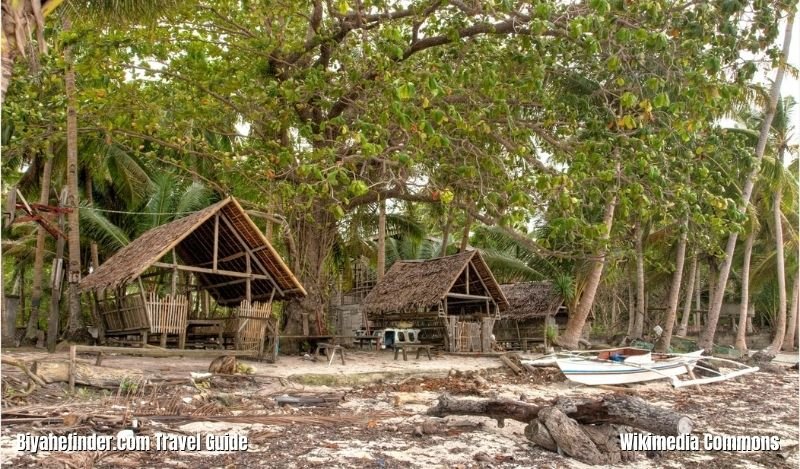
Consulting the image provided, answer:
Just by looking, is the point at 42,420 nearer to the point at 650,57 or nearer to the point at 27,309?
the point at 650,57

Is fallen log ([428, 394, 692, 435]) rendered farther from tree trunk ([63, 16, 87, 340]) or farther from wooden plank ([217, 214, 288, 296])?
tree trunk ([63, 16, 87, 340])

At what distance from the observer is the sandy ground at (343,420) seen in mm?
5535

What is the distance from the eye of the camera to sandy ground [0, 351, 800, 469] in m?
5.54

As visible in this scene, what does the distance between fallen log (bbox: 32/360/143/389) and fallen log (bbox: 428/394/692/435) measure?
14.6 feet

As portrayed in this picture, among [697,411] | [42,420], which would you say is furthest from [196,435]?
[697,411]

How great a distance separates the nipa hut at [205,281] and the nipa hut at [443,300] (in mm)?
4812

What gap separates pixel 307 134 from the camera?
9.70m

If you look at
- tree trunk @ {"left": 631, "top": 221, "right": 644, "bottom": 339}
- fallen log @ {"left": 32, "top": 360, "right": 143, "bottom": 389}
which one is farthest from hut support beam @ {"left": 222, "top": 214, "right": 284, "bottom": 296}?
tree trunk @ {"left": 631, "top": 221, "right": 644, "bottom": 339}

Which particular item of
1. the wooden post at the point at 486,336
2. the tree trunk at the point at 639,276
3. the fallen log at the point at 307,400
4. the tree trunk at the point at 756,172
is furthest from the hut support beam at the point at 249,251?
the tree trunk at the point at 756,172

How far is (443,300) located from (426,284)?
104cm

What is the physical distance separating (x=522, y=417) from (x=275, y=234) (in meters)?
16.2

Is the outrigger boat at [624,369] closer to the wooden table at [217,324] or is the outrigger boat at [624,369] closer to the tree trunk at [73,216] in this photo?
the wooden table at [217,324]

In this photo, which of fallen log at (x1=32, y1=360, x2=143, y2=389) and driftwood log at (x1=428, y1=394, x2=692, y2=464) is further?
fallen log at (x1=32, y1=360, x2=143, y2=389)

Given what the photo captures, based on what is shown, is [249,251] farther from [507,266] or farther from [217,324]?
[507,266]
